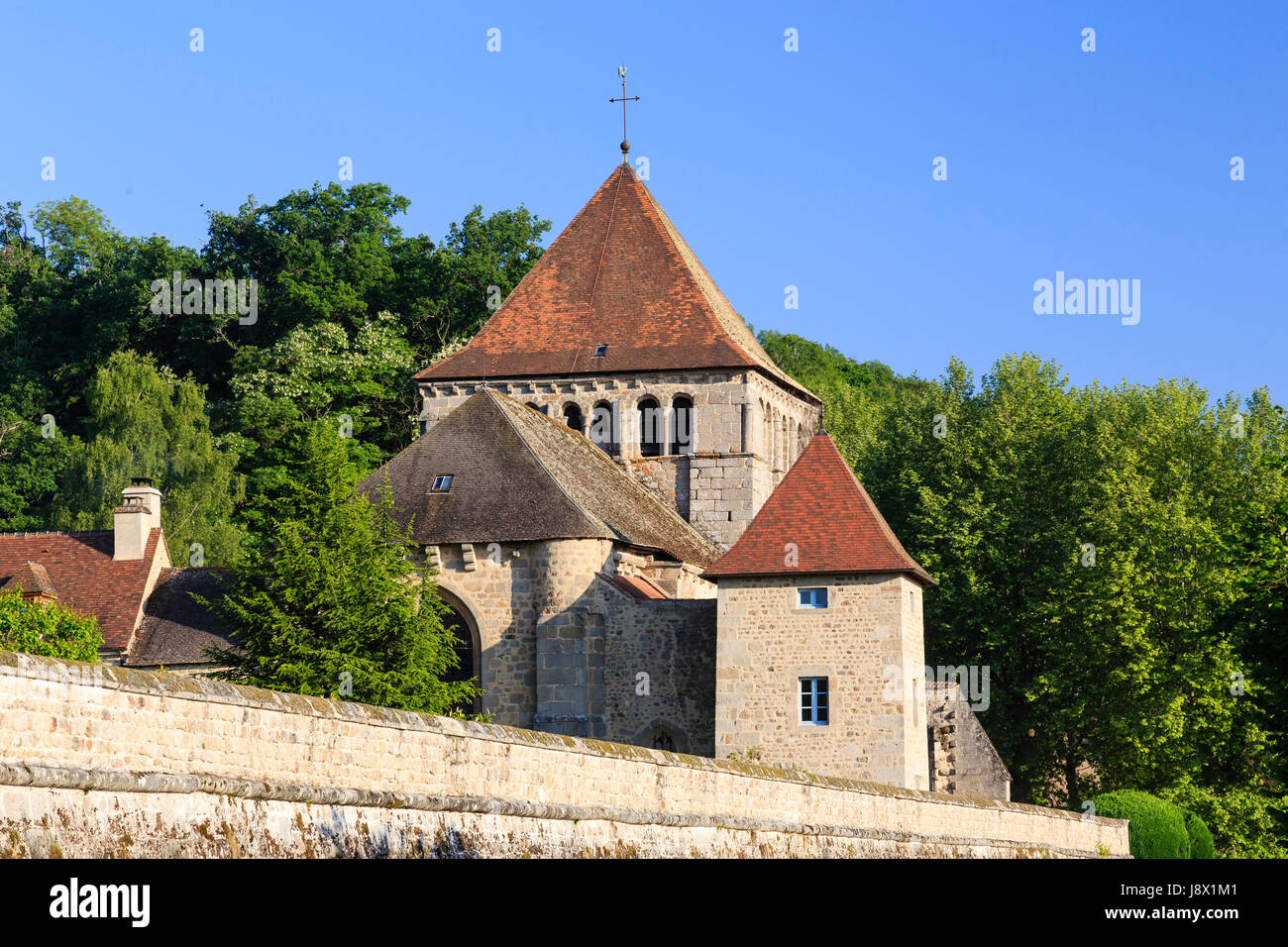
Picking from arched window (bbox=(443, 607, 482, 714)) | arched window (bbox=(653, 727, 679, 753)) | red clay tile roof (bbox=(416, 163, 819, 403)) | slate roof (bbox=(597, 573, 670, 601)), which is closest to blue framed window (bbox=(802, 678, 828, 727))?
arched window (bbox=(653, 727, 679, 753))

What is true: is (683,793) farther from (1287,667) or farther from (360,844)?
(1287,667)

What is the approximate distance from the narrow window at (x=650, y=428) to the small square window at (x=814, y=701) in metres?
12.5

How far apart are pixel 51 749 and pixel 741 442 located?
32.4m

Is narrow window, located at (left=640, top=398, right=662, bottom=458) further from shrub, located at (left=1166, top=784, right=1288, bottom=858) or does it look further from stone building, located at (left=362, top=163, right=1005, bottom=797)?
shrub, located at (left=1166, top=784, right=1288, bottom=858)

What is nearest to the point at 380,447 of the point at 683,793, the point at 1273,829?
the point at 1273,829

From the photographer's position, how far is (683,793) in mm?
15852

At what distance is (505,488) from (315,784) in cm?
2283

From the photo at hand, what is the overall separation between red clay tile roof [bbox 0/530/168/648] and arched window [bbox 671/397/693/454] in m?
11.6

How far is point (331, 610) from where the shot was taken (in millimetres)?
27859

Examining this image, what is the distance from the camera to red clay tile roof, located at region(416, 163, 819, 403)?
42.0 metres

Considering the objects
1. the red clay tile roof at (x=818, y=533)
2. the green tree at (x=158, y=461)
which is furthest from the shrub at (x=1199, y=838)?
the green tree at (x=158, y=461)

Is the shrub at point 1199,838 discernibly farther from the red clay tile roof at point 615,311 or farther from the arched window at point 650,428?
the arched window at point 650,428

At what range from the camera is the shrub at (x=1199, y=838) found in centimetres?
3359

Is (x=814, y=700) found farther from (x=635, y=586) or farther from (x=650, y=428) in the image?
(x=650, y=428)
